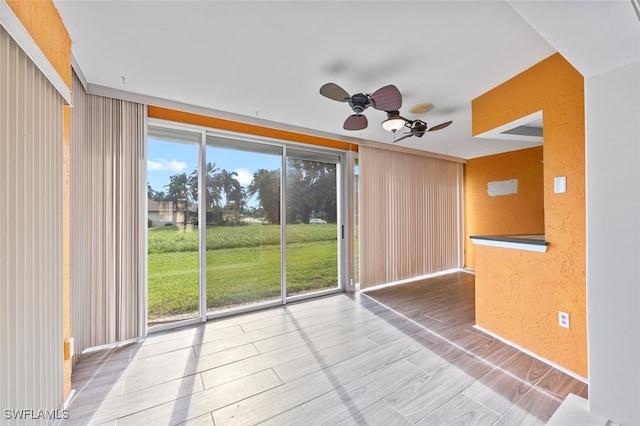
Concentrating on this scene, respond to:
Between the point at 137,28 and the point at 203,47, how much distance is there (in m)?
0.40

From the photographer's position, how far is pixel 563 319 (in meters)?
2.01

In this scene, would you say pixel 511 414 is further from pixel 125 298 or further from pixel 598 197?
pixel 125 298

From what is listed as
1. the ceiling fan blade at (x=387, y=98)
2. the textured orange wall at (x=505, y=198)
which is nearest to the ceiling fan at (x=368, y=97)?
the ceiling fan blade at (x=387, y=98)

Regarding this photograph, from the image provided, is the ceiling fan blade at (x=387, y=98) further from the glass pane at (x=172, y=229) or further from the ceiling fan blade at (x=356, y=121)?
the glass pane at (x=172, y=229)

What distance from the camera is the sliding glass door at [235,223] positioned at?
287 cm

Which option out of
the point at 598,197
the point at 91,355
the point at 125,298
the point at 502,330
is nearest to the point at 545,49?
the point at 598,197

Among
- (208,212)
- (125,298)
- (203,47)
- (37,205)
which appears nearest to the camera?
(37,205)

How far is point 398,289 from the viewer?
4.24 m

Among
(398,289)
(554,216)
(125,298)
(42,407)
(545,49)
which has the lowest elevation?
(398,289)

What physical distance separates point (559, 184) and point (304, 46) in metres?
2.24

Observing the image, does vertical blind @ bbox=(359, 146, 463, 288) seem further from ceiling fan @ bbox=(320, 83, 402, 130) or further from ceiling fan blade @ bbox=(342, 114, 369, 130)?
ceiling fan @ bbox=(320, 83, 402, 130)

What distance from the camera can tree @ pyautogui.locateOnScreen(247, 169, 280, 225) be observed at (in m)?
3.45

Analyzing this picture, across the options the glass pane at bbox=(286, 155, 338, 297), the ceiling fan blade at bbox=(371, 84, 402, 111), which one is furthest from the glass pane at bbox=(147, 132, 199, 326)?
the ceiling fan blade at bbox=(371, 84, 402, 111)

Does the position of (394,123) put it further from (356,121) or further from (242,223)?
(242,223)
